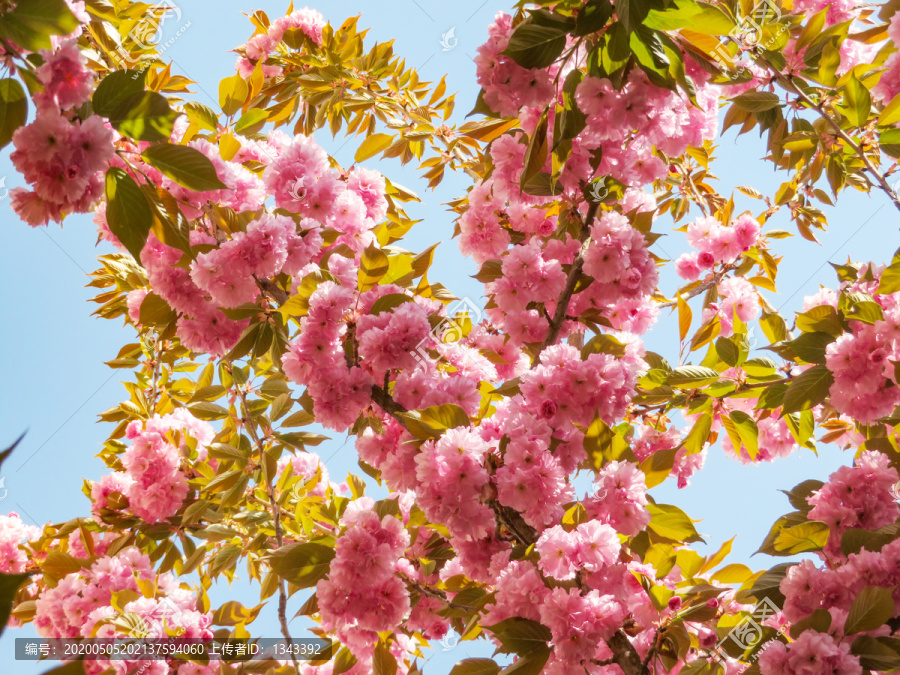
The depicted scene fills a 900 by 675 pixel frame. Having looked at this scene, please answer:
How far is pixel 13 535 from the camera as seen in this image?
9.98 feet

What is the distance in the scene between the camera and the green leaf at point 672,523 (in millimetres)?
1411

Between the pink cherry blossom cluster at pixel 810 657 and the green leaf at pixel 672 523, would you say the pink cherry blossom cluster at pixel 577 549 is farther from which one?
the pink cherry blossom cluster at pixel 810 657

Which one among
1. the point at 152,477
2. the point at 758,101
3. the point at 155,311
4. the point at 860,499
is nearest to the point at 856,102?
the point at 758,101

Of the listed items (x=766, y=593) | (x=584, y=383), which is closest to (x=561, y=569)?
(x=584, y=383)

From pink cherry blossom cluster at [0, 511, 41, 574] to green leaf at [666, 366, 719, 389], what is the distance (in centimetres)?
309

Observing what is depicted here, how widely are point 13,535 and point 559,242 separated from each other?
308cm

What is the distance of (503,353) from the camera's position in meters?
2.08

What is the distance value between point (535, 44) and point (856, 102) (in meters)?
0.98

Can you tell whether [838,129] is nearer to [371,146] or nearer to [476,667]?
[371,146]

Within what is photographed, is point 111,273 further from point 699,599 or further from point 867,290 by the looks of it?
point 867,290

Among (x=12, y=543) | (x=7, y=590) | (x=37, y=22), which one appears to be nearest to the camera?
(x=7, y=590)

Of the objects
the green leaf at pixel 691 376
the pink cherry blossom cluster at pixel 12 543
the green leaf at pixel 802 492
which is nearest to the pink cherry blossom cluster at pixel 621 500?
the green leaf at pixel 691 376

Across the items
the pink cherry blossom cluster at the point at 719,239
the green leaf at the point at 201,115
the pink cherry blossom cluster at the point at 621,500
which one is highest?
the green leaf at the point at 201,115

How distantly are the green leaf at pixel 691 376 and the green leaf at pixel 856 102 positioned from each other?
78 cm
